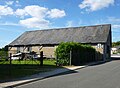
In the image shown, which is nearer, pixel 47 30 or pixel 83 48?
pixel 83 48

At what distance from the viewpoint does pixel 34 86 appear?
1290cm

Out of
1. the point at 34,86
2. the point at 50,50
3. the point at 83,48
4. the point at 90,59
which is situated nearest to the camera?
the point at 34,86

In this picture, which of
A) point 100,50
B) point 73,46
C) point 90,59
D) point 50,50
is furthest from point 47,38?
point 73,46

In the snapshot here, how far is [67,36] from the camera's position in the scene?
50.4m

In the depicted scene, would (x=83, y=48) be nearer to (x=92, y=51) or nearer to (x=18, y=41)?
(x=92, y=51)

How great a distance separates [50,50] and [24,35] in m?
10.8

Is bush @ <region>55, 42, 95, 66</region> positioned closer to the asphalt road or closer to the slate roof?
the asphalt road

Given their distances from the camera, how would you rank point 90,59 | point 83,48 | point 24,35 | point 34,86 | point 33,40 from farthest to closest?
point 24,35 < point 33,40 < point 90,59 < point 83,48 < point 34,86

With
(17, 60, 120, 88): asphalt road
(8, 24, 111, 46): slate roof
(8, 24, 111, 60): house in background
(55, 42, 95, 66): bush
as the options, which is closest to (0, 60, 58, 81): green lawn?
(17, 60, 120, 88): asphalt road

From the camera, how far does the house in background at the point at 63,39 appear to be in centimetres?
4591

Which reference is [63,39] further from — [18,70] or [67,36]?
[18,70]

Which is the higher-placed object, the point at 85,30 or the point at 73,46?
the point at 85,30

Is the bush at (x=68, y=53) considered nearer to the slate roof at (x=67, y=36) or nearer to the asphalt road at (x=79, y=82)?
the asphalt road at (x=79, y=82)

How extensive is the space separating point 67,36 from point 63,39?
141 cm
